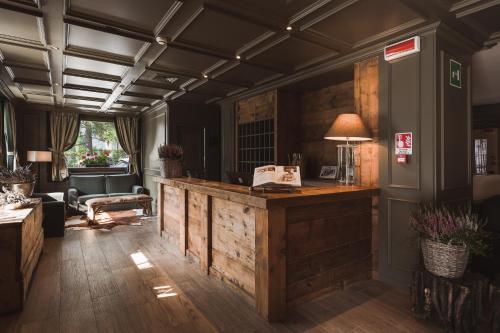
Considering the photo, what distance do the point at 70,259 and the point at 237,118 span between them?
373 centimetres

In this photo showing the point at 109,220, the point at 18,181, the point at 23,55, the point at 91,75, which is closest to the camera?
the point at 18,181

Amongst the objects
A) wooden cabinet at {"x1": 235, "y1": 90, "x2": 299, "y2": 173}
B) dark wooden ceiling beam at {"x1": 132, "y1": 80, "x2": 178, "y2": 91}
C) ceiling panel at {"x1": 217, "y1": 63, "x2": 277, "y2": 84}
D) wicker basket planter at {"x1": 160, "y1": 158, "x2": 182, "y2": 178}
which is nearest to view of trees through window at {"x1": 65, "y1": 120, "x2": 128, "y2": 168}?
dark wooden ceiling beam at {"x1": 132, "y1": 80, "x2": 178, "y2": 91}

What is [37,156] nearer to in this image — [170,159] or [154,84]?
[154,84]

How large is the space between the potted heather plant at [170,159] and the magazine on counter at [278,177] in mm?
2002

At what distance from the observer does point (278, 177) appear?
248 cm

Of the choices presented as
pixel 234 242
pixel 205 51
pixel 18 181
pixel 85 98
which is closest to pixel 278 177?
pixel 234 242

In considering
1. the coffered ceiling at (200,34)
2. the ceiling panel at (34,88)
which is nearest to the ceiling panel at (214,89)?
the coffered ceiling at (200,34)

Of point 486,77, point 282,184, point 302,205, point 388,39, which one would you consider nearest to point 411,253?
point 302,205

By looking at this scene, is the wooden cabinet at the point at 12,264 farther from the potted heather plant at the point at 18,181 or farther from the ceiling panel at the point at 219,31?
the ceiling panel at the point at 219,31

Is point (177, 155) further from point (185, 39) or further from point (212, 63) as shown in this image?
point (185, 39)

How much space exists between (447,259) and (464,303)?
30 cm

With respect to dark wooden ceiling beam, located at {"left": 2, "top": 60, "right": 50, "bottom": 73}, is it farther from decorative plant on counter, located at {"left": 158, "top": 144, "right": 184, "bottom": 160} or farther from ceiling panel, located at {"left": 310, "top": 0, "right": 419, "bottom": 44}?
ceiling panel, located at {"left": 310, "top": 0, "right": 419, "bottom": 44}

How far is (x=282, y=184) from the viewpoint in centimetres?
245

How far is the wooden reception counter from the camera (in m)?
2.22
